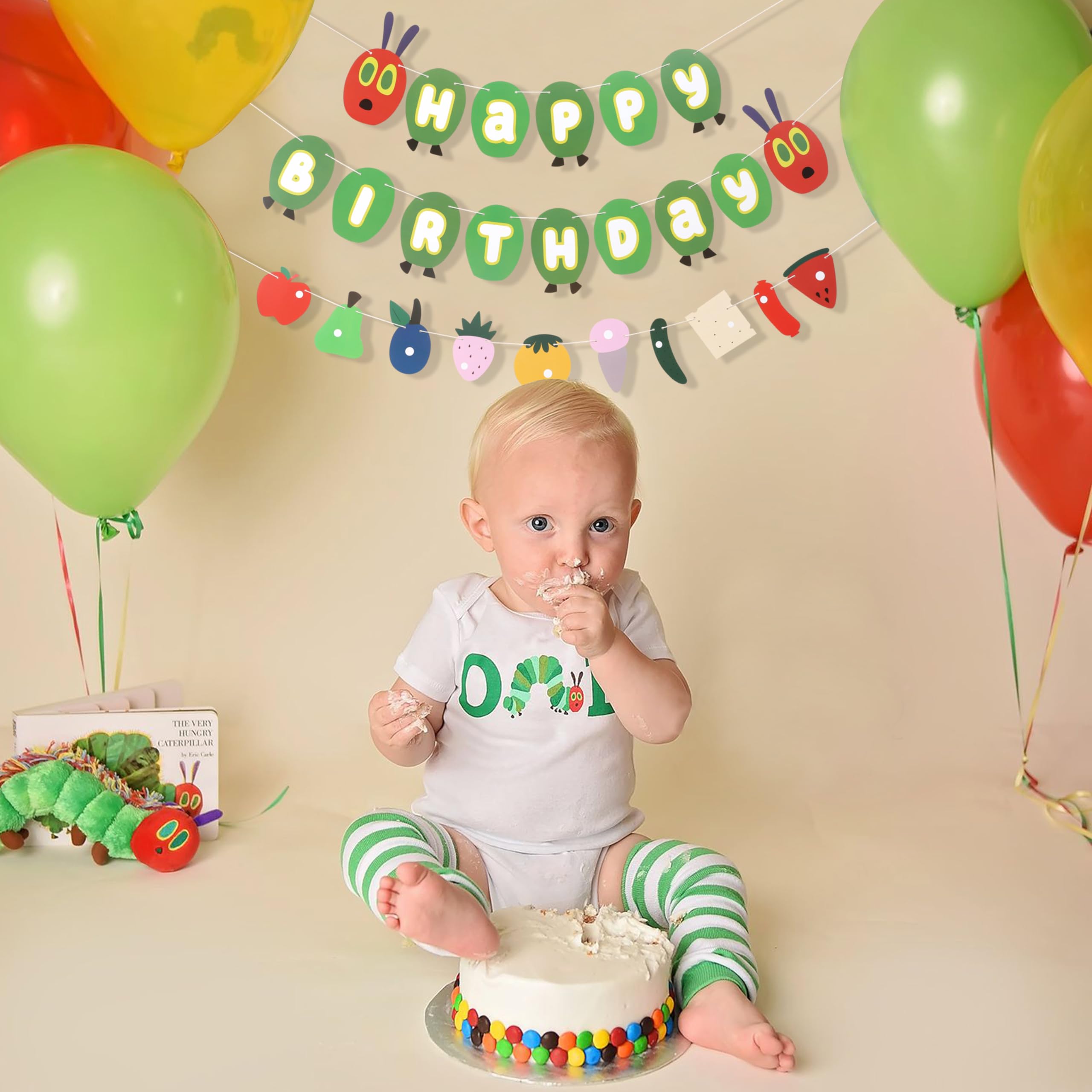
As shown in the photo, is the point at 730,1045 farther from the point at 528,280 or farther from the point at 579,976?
the point at 528,280

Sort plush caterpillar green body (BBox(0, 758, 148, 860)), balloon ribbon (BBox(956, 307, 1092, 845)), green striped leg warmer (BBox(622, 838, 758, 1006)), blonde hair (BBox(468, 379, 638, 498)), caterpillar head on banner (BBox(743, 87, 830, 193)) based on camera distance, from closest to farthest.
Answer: green striped leg warmer (BBox(622, 838, 758, 1006))
blonde hair (BBox(468, 379, 638, 498))
plush caterpillar green body (BBox(0, 758, 148, 860))
balloon ribbon (BBox(956, 307, 1092, 845))
caterpillar head on banner (BBox(743, 87, 830, 193))

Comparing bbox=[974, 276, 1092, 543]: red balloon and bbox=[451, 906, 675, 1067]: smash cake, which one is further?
bbox=[974, 276, 1092, 543]: red balloon

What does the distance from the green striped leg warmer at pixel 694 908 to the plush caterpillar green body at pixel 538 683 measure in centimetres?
18

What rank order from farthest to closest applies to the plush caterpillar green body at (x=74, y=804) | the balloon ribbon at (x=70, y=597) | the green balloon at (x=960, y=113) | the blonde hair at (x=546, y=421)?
the balloon ribbon at (x=70, y=597), the plush caterpillar green body at (x=74, y=804), the green balloon at (x=960, y=113), the blonde hair at (x=546, y=421)

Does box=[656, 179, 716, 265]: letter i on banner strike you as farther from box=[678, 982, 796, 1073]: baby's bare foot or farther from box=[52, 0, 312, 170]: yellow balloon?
box=[678, 982, 796, 1073]: baby's bare foot

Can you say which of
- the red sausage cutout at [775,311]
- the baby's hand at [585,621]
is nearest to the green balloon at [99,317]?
the baby's hand at [585,621]

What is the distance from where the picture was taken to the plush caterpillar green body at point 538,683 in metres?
1.35

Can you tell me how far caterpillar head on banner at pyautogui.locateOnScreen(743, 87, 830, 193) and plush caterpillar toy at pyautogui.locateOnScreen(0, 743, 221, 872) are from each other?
1.37 metres

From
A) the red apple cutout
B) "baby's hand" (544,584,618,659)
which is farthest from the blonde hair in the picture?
the red apple cutout

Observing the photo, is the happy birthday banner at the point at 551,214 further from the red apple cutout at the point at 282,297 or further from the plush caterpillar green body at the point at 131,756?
the plush caterpillar green body at the point at 131,756

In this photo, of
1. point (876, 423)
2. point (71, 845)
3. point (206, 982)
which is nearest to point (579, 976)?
point (206, 982)

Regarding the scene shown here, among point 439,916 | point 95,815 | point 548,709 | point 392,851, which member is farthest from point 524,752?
point 95,815

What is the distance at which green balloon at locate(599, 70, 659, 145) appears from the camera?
206 cm

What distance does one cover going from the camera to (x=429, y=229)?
6.89 feet
